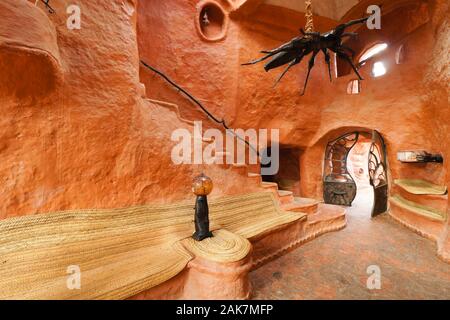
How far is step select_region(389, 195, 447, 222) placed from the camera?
14.7 feet

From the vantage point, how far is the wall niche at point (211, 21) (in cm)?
592

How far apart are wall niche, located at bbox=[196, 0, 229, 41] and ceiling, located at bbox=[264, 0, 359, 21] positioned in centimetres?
137

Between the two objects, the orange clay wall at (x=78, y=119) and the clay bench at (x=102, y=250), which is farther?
the orange clay wall at (x=78, y=119)

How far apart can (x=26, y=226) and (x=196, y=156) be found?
234 centimetres

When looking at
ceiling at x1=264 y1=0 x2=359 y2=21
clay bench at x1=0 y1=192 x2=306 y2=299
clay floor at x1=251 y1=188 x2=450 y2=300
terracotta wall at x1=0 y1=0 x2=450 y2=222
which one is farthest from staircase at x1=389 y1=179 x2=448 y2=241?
ceiling at x1=264 y1=0 x2=359 y2=21

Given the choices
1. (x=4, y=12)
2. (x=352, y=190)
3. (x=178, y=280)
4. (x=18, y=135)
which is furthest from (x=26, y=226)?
(x=352, y=190)

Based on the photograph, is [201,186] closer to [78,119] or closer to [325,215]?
[78,119]

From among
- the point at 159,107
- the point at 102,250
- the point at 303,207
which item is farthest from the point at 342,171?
the point at 102,250

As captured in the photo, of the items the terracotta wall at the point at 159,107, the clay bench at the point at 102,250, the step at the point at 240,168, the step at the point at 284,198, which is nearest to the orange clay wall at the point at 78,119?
the terracotta wall at the point at 159,107

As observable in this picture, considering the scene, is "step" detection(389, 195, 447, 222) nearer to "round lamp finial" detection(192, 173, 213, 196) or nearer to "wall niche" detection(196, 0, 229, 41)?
"round lamp finial" detection(192, 173, 213, 196)

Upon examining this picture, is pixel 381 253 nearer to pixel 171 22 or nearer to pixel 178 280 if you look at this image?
pixel 178 280

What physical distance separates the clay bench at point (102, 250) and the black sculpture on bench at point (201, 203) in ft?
0.52

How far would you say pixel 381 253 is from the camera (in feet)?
13.3

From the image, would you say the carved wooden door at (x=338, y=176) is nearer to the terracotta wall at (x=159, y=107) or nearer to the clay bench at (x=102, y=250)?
the terracotta wall at (x=159, y=107)
